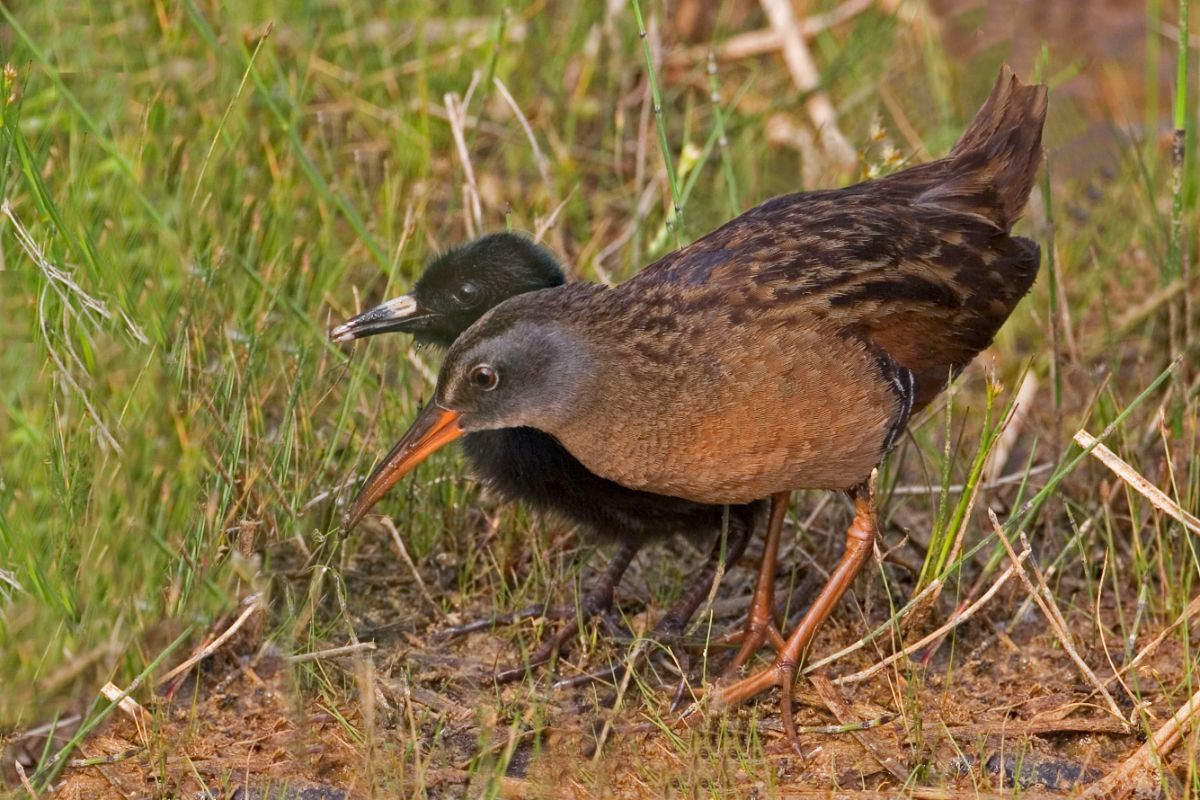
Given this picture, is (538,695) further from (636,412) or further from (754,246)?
(754,246)

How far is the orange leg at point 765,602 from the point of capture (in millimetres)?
4078

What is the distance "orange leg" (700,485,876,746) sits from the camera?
12.6ft

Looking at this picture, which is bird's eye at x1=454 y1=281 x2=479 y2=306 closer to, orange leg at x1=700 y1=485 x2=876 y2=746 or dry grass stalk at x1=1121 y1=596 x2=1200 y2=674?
orange leg at x1=700 y1=485 x2=876 y2=746

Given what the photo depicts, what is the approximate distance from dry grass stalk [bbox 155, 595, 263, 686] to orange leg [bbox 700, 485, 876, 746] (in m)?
1.02

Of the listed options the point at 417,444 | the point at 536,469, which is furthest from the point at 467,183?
the point at 417,444

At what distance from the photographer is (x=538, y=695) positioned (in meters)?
3.91

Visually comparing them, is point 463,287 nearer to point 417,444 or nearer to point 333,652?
point 417,444

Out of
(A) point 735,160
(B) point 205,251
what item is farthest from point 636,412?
(A) point 735,160

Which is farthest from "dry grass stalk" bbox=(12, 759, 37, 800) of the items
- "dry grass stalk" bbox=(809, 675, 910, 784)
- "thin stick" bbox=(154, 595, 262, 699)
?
"dry grass stalk" bbox=(809, 675, 910, 784)

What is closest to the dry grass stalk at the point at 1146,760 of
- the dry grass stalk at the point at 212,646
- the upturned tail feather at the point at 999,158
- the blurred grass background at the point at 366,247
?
the blurred grass background at the point at 366,247

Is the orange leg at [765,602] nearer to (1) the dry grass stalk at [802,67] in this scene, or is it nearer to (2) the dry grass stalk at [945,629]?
(2) the dry grass stalk at [945,629]

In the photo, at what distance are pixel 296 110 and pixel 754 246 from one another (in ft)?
6.35

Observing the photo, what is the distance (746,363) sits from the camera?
366 cm

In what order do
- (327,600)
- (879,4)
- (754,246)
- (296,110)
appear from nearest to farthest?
(754,246) < (327,600) < (296,110) < (879,4)
